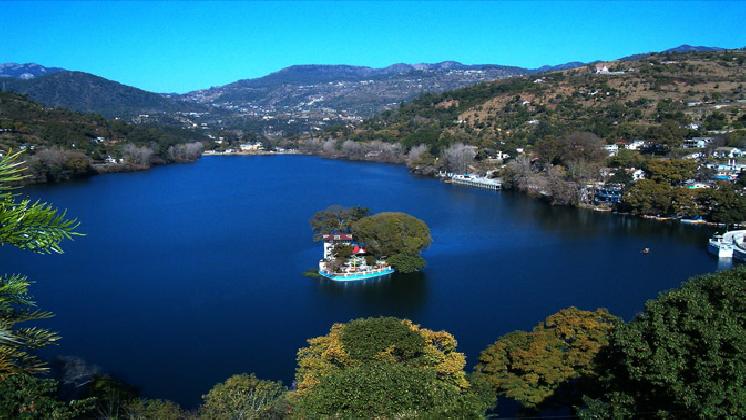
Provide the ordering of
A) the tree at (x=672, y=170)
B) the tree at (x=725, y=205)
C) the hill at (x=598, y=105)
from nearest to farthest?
the tree at (x=725, y=205) < the tree at (x=672, y=170) < the hill at (x=598, y=105)

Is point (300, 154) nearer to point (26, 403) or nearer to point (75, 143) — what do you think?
point (75, 143)

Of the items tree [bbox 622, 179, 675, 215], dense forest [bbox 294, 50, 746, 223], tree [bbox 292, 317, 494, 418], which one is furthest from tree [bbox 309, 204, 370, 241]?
dense forest [bbox 294, 50, 746, 223]

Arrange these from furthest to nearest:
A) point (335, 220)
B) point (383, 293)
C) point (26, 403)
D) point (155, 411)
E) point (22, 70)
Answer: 1. point (22, 70)
2. point (335, 220)
3. point (383, 293)
4. point (155, 411)
5. point (26, 403)

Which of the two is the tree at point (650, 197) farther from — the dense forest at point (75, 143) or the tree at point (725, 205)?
the dense forest at point (75, 143)

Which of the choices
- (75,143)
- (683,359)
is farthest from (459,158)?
(683,359)

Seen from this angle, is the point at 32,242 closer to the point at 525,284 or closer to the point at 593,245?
the point at 525,284

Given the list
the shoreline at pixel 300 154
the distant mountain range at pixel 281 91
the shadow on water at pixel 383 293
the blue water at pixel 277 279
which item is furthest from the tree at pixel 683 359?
the distant mountain range at pixel 281 91
